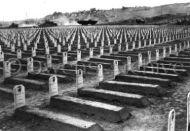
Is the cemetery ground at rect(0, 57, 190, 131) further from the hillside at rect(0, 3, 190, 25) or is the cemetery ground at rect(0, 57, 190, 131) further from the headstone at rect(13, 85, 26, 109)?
the hillside at rect(0, 3, 190, 25)

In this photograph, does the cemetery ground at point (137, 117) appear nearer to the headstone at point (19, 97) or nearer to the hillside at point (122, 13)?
the headstone at point (19, 97)

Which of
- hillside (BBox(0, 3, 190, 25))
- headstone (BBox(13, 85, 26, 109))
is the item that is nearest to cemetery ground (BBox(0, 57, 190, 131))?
headstone (BBox(13, 85, 26, 109))

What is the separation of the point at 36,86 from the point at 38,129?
3562 millimetres

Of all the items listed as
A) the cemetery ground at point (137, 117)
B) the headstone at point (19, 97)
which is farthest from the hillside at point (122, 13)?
the headstone at point (19, 97)

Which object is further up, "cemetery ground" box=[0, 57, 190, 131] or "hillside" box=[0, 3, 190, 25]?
"hillside" box=[0, 3, 190, 25]

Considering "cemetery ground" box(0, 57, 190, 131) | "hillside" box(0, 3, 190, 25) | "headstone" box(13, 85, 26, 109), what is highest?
"hillside" box(0, 3, 190, 25)

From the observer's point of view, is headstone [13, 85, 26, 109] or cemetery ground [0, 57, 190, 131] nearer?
cemetery ground [0, 57, 190, 131]

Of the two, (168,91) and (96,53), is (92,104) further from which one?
(96,53)

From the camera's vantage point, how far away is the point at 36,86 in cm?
909

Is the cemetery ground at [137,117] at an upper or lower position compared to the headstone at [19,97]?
lower

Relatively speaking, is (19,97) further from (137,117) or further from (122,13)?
(122,13)

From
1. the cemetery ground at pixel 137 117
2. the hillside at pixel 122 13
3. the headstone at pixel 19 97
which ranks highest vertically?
the hillside at pixel 122 13

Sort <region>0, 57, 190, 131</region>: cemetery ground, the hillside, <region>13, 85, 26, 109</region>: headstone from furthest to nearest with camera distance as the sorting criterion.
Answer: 1. the hillside
2. <region>13, 85, 26, 109</region>: headstone
3. <region>0, 57, 190, 131</region>: cemetery ground

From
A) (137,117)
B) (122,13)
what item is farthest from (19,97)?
(122,13)
